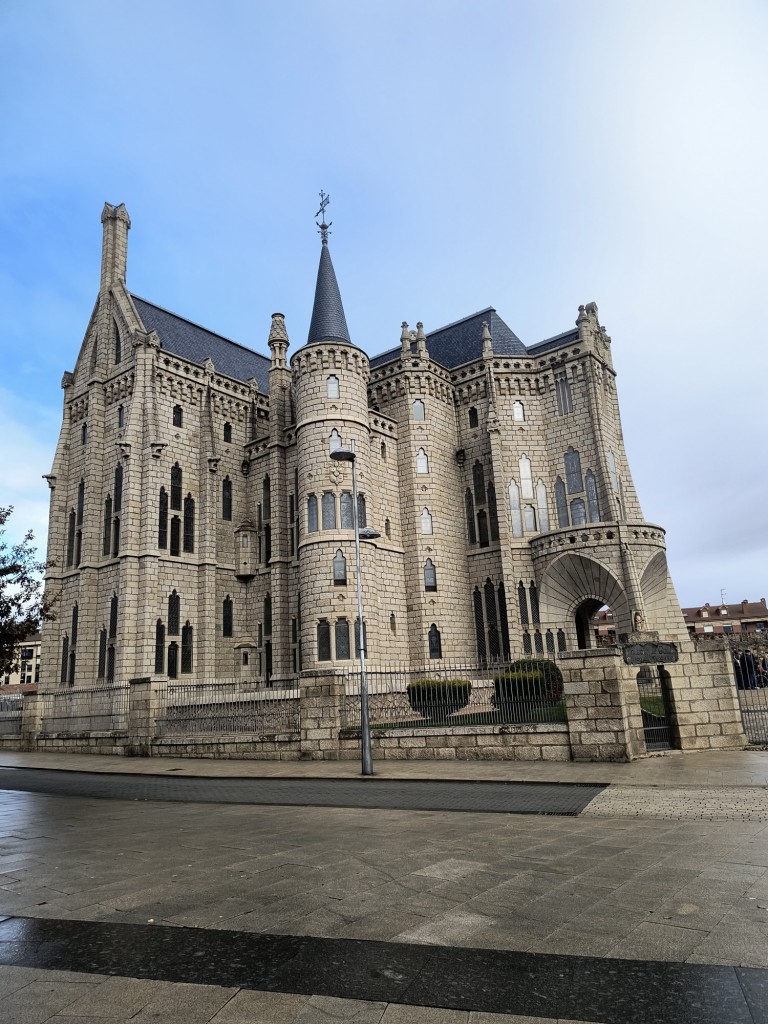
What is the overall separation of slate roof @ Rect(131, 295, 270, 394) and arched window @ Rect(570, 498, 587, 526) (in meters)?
21.1

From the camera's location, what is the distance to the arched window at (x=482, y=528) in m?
37.0

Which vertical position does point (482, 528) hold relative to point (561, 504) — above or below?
below

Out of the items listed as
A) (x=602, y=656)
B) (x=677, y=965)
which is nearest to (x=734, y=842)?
(x=677, y=965)

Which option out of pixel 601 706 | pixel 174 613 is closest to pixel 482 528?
pixel 174 613

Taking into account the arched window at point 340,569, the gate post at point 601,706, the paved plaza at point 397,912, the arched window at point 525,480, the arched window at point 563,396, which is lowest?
the paved plaza at point 397,912

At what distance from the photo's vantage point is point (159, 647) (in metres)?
33.1

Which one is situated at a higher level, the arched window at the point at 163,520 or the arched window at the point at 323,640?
the arched window at the point at 163,520

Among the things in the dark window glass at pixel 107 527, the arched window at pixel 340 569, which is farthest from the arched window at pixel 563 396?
the dark window glass at pixel 107 527

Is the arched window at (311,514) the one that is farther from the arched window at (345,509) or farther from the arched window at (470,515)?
the arched window at (470,515)

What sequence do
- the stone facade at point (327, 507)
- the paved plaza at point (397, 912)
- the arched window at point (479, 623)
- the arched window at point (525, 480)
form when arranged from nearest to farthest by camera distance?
the paved plaza at point (397, 912) < the stone facade at point (327, 507) < the arched window at point (479, 623) < the arched window at point (525, 480)

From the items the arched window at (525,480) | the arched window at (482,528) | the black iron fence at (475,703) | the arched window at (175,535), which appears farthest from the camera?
the arched window at (482,528)

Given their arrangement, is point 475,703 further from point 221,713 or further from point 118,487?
point 118,487

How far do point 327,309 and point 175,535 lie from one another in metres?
14.3

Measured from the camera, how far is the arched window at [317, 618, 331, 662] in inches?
1185
